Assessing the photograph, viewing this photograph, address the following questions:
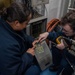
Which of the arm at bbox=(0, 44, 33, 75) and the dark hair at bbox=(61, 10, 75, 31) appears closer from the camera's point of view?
the arm at bbox=(0, 44, 33, 75)

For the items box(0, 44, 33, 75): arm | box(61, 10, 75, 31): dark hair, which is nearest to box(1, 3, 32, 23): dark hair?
box(0, 44, 33, 75): arm

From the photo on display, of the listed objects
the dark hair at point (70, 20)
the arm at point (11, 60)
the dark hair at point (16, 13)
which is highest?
the dark hair at point (16, 13)

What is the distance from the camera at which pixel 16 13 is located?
1.06 m

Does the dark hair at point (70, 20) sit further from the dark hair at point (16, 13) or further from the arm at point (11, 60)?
the arm at point (11, 60)

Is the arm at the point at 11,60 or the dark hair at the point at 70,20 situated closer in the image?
the arm at the point at 11,60

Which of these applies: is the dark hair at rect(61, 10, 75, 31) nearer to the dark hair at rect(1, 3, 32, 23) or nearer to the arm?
the dark hair at rect(1, 3, 32, 23)

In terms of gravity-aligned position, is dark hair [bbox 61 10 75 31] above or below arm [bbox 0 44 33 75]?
above

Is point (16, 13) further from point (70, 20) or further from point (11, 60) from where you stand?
point (70, 20)

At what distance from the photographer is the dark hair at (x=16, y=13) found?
1063 millimetres

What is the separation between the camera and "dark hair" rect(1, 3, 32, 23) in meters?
1.06

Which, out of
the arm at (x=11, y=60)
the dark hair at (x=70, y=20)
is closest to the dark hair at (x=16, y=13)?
the arm at (x=11, y=60)

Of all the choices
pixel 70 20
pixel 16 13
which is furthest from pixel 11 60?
pixel 70 20

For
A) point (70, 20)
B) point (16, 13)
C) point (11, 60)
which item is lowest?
point (11, 60)

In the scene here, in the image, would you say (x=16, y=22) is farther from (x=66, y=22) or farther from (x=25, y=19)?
(x=66, y=22)
